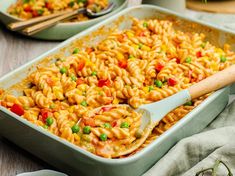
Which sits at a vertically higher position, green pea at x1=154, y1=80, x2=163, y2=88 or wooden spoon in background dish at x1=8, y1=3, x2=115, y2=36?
wooden spoon in background dish at x1=8, y1=3, x2=115, y2=36

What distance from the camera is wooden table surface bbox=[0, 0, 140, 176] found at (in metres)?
2.75

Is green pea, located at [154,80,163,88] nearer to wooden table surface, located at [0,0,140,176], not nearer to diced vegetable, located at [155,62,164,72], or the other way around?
diced vegetable, located at [155,62,164,72]

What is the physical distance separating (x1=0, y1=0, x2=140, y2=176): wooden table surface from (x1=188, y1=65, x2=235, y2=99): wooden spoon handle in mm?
774

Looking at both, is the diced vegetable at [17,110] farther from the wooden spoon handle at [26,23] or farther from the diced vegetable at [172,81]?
the wooden spoon handle at [26,23]

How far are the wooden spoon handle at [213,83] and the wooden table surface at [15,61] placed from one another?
2.54 ft

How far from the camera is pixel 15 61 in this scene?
12.0 ft

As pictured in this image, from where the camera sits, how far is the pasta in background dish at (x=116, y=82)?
2.68m

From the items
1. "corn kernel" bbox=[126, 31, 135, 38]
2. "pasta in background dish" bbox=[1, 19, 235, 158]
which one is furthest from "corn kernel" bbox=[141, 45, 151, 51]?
"corn kernel" bbox=[126, 31, 135, 38]

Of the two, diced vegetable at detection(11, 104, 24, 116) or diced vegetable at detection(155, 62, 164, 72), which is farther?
diced vegetable at detection(155, 62, 164, 72)

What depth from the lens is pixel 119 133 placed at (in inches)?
102

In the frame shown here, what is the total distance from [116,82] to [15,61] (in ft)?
2.97

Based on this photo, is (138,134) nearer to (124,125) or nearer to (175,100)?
(124,125)

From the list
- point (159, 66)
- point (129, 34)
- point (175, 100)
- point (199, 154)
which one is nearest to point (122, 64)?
point (159, 66)

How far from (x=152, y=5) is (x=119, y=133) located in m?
1.34
